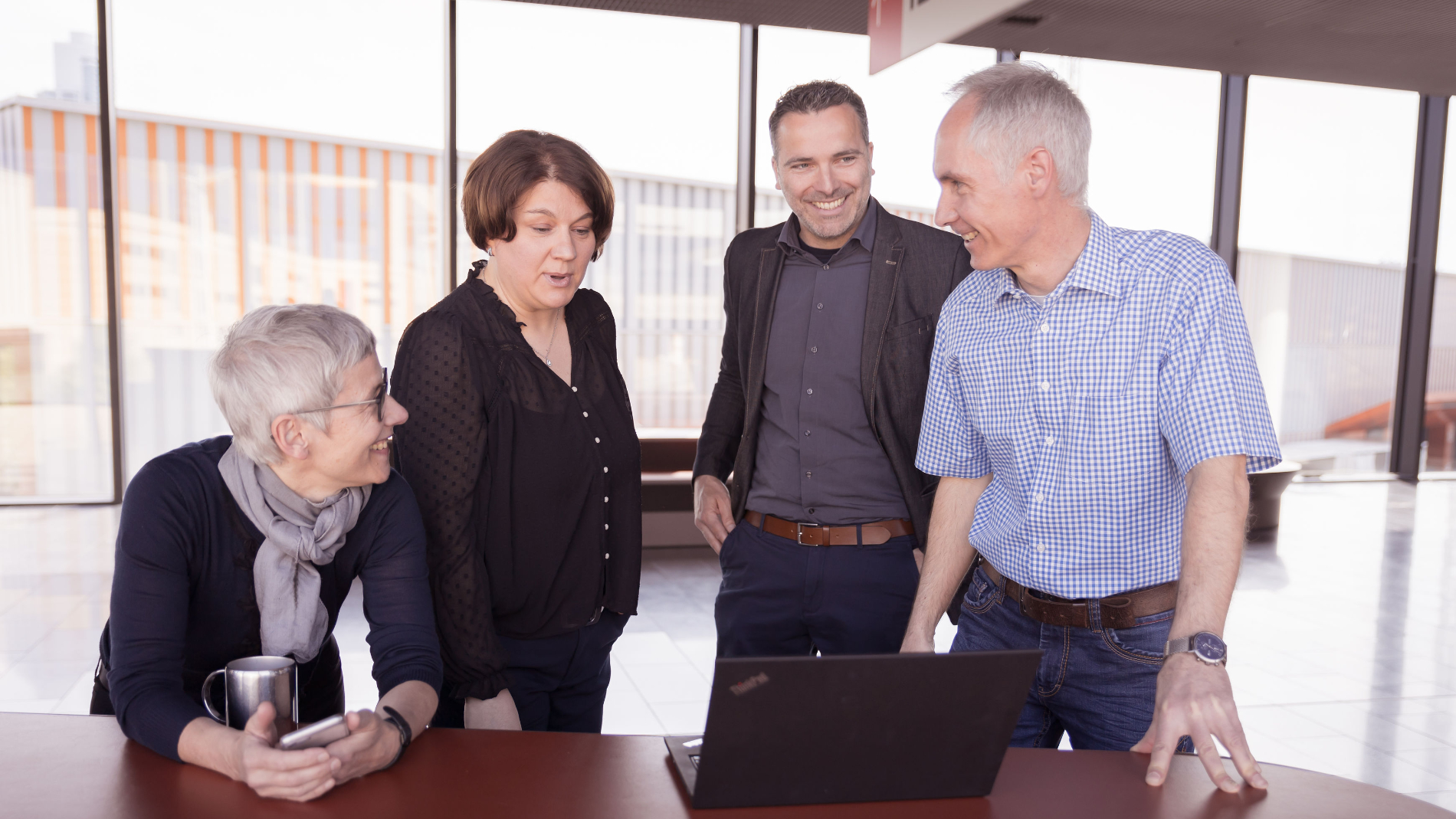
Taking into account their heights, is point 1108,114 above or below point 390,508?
above

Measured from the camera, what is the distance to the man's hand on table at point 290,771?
1.20 meters

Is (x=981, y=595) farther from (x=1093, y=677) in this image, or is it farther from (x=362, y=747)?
(x=362, y=747)

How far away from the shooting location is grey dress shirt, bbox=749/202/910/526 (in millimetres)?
2268

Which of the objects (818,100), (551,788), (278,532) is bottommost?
(551,788)

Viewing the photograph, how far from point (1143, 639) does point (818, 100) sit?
1286 mm

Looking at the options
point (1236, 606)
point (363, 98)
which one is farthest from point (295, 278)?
point (1236, 606)

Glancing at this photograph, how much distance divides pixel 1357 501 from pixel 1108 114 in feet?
12.1

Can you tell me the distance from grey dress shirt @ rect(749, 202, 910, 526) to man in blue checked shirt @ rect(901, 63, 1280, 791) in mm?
555

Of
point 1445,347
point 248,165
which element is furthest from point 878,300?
point 1445,347

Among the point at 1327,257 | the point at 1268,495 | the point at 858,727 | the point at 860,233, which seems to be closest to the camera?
the point at 858,727

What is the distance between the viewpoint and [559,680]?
1.94m

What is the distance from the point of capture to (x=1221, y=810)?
1.22 meters

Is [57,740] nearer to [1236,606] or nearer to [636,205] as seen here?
[1236,606]

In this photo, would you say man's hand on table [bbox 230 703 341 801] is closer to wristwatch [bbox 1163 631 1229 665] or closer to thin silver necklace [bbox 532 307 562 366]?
thin silver necklace [bbox 532 307 562 366]
